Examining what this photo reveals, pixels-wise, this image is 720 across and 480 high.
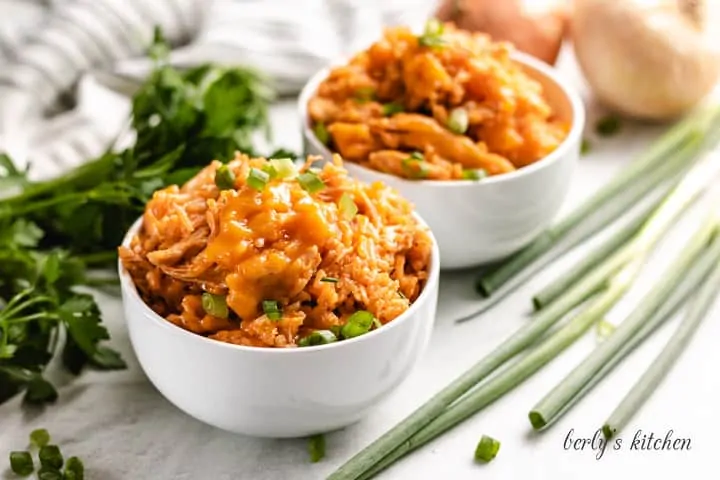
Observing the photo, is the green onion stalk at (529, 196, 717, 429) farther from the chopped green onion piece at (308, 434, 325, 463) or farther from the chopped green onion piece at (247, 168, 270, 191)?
the chopped green onion piece at (247, 168, 270, 191)

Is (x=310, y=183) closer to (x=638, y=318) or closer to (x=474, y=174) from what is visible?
(x=474, y=174)

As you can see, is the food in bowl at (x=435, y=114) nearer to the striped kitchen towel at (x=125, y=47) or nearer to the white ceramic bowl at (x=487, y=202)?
the white ceramic bowl at (x=487, y=202)

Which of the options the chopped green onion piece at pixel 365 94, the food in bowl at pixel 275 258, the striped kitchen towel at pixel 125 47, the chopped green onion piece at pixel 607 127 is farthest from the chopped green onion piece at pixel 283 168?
the chopped green onion piece at pixel 607 127

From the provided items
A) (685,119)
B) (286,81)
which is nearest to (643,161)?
(685,119)

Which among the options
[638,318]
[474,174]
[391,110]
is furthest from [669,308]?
[391,110]

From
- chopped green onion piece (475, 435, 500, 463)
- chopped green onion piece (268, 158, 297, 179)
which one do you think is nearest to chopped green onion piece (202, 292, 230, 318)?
chopped green onion piece (268, 158, 297, 179)
